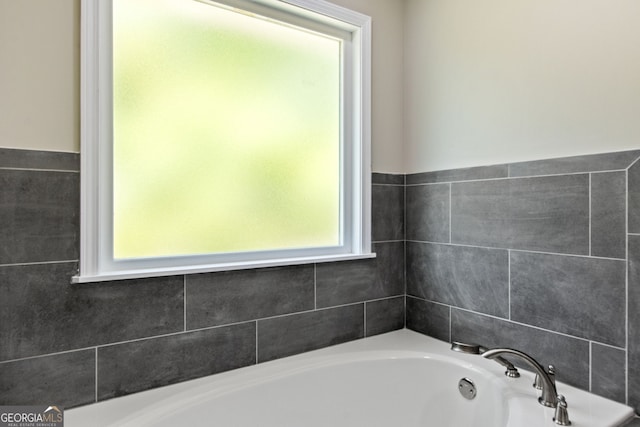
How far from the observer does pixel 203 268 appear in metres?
1.59

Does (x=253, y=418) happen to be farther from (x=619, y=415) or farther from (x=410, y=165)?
(x=410, y=165)

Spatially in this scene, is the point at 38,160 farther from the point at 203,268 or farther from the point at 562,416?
the point at 562,416

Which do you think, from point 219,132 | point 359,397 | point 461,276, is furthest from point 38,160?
point 461,276

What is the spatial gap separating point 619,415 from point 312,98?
1.83m

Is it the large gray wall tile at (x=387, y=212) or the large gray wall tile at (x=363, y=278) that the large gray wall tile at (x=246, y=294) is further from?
the large gray wall tile at (x=387, y=212)

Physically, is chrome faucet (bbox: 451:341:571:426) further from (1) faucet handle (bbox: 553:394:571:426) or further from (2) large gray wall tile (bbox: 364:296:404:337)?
(2) large gray wall tile (bbox: 364:296:404:337)

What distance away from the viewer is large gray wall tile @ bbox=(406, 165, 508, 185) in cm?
177

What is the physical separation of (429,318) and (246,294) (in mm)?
1053

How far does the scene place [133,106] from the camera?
1.52 metres

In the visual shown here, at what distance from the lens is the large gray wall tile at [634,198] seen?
4.35 feet

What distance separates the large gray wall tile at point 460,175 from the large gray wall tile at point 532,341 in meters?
0.68

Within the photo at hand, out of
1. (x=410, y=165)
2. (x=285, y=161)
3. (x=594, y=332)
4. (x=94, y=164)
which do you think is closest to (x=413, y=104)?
(x=410, y=165)

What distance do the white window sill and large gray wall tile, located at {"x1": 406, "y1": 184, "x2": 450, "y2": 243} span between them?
0.36 meters

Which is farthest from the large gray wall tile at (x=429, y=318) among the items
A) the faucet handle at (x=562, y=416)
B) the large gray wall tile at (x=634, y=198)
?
the large gray wall tile at (x=634, y=198)
